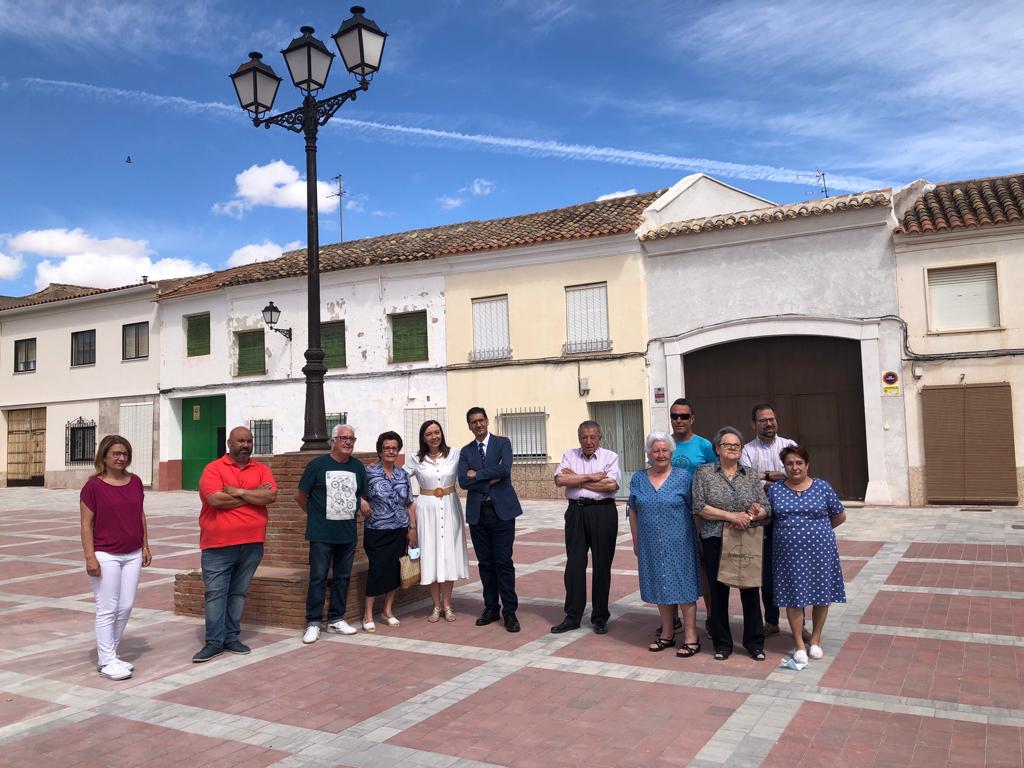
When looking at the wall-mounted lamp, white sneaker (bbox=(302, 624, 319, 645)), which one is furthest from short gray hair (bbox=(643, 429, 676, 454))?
the wall-mounted lamp

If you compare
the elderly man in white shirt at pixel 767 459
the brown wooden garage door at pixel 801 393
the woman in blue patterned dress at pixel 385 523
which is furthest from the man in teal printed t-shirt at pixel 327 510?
the brown wooden garage door at pixel 801 393

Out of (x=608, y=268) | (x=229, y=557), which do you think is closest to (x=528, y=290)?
(x=608, y=268)

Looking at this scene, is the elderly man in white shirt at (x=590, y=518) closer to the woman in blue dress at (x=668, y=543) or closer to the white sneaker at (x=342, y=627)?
the woman in blue dress at (x=668, y=543)

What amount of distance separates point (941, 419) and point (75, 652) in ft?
44.7

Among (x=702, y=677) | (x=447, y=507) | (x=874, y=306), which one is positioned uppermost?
(x=874, y=306)

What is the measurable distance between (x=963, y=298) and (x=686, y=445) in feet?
36.5

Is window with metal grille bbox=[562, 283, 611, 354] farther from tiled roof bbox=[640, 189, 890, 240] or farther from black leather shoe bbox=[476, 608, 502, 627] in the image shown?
black leather shoe bbox=[476, 608, 502, 627]

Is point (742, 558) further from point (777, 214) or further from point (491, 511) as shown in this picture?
point (777, 214)

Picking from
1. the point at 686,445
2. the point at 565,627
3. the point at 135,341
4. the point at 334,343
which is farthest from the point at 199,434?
the point at 686,445

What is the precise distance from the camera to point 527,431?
1827cm

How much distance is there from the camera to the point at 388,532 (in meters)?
6.44

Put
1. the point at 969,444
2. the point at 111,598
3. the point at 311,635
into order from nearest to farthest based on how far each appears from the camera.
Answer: the point at 111,598 < the point at 311,635 < the point at 969,444

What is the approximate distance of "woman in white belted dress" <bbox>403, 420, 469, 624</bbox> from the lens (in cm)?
654

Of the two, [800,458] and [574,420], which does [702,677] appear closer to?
[800,458]
